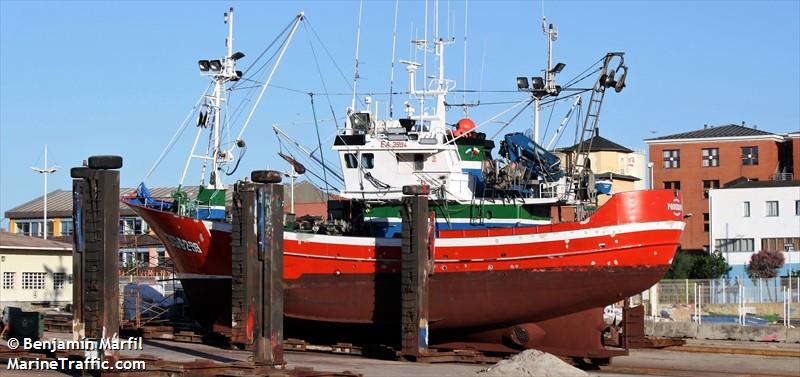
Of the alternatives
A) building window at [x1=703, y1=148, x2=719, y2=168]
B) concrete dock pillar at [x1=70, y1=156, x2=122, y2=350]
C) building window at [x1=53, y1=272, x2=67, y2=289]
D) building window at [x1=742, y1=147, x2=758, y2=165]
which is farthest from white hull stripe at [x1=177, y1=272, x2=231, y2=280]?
building window at [x1=742, y1=147, x2=758, y2=165]

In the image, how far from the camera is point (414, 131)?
37938 mm

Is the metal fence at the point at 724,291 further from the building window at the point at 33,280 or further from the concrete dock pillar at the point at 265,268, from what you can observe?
the building window at the point at 33,280

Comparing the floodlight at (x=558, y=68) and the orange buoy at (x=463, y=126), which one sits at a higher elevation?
the floodlight at (x=558, y=68)

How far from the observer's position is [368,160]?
37.6m

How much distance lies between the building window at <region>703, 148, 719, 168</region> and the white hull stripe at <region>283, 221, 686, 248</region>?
57.7 meters

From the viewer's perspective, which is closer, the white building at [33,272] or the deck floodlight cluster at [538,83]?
the deck floodlight cluster at [538,83]

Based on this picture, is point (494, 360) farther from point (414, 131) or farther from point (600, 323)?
point (414, 131)

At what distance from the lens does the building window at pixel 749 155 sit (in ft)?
292

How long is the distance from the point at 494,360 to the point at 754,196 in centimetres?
5178

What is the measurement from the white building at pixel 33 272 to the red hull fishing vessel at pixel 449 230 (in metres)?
12.0

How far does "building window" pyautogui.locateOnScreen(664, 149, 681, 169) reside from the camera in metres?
90.7

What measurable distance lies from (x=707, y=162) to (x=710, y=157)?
1.44ft

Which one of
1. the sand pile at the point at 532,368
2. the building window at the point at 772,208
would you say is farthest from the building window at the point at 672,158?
the sand pile at the point at 532,368

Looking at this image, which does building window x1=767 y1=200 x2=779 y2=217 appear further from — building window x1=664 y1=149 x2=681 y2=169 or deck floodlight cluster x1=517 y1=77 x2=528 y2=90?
deck floodlight cluster x1=517 y1=77 x2=528 y2=90
